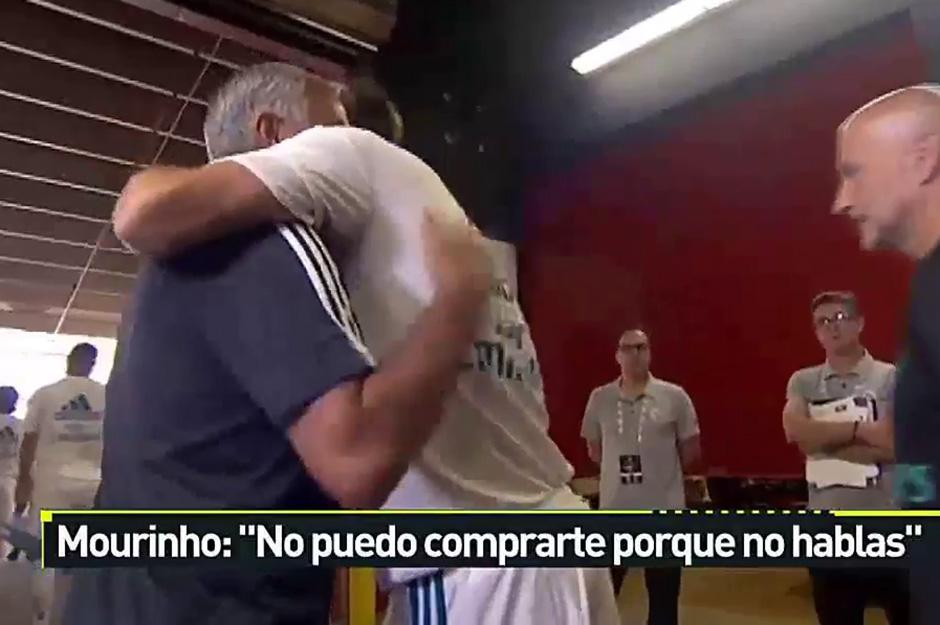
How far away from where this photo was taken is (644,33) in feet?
3.14

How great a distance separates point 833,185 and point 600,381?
298 millimetres

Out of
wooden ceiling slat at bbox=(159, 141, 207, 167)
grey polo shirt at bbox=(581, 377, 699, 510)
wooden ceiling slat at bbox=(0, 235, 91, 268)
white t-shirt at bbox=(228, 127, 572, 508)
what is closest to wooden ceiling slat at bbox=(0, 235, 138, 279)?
wooden ceiling slat at bbox=(0, 235, 91, 268)

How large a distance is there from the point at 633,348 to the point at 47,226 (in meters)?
0.58

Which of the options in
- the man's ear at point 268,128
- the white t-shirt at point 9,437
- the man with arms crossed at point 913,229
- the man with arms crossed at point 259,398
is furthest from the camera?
the white t-shirt at point 9,437

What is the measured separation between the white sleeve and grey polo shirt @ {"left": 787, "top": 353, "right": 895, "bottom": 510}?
446 mm

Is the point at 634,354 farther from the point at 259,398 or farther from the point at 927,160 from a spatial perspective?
the point at 259,398

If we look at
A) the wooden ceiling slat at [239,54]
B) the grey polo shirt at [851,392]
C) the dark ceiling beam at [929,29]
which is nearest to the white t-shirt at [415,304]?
the grey polo shirt at [851,392]

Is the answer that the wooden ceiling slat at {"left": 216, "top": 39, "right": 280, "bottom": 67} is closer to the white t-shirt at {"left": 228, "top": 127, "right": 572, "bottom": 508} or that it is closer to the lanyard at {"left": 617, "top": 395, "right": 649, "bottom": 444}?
the white t-shirt at {"left": 228, "top": 127, "right": 572, "bottom": 508}

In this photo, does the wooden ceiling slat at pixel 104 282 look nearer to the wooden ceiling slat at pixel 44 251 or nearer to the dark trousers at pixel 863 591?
the wooden ceiling slat at pixel 44 251

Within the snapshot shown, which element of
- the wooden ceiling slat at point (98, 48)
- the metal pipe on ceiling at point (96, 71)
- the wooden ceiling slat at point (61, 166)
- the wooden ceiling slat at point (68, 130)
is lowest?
the wooden ceiling slat at point (61, 166)

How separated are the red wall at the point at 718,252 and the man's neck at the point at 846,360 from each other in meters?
0.02

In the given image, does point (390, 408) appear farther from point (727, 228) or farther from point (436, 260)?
point (727, 228)

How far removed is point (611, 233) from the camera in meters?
1.02

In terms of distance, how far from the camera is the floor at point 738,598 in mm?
730
